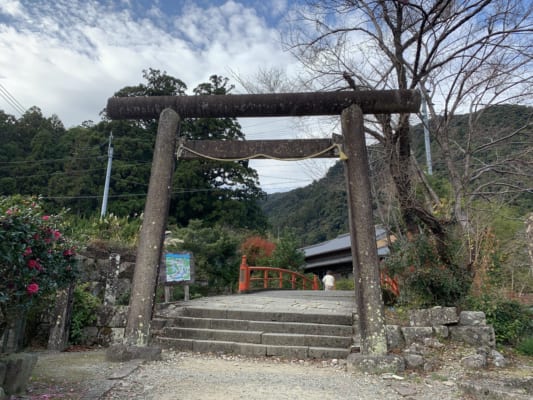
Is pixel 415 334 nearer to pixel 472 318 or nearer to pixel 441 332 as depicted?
pixel 441 332

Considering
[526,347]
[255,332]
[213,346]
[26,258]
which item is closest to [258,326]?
[255,332]

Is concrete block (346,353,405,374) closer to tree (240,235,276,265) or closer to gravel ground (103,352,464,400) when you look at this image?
gravel ground (103,352,464,400)

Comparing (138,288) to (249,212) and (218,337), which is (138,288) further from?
(249,212)

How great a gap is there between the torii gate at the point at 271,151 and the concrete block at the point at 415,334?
869 mm

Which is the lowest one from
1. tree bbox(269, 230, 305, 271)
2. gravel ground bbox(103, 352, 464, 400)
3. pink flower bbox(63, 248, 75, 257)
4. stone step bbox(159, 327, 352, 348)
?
gravel ground bbox(103, 352, 464, 400)

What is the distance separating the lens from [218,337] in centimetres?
621

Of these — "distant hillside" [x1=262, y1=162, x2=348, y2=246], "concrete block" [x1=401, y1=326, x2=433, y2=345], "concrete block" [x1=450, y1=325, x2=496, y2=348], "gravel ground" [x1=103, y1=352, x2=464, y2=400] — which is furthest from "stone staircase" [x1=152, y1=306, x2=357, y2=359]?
"distant hillside" [x1=262, y1=162, x2=348, y2=246]

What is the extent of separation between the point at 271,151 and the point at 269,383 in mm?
3287

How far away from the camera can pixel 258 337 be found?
Answer: 602 centimetres

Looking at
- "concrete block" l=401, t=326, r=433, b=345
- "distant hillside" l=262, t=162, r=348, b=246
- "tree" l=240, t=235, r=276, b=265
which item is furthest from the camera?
"distant hillside" l=262, t=162, r=348, b=246

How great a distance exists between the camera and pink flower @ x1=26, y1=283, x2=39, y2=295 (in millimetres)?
3223

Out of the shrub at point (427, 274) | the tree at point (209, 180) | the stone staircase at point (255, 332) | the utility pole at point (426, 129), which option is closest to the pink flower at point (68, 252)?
the stone staircase at point (255, 332)

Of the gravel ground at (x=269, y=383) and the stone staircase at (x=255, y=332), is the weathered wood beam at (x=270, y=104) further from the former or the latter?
the gravel ground at (x=269, y=383)

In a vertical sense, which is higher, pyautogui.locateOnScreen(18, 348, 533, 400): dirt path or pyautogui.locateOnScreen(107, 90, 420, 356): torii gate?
pyautogui.locateOnScreen(107, 90, 420, 356): torii gate
